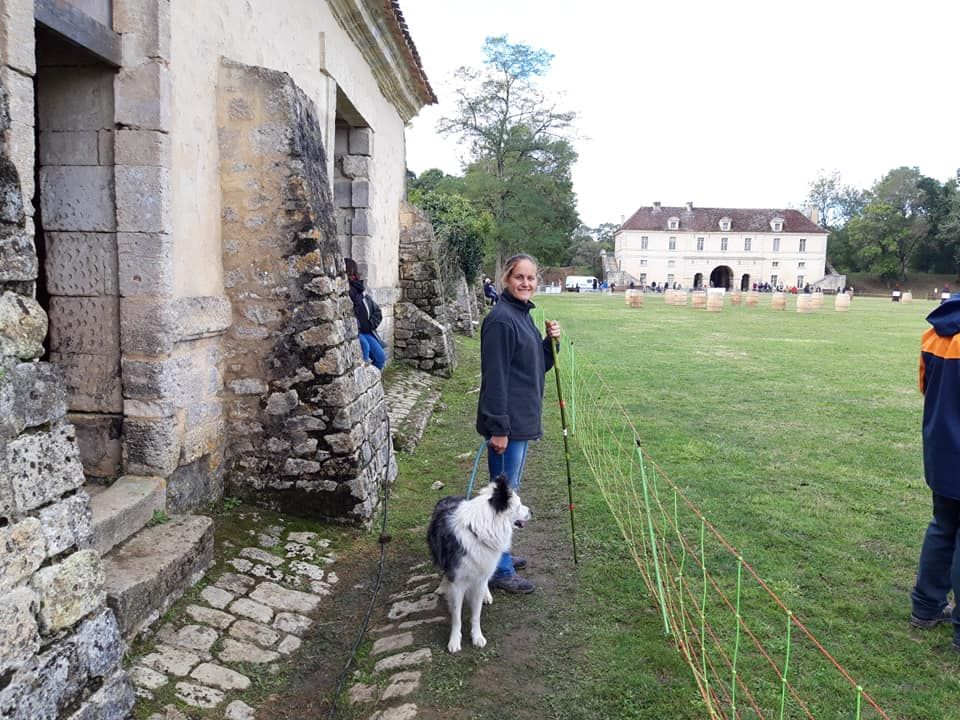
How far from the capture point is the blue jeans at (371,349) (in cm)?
762

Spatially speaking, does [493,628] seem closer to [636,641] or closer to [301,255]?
[636,641]

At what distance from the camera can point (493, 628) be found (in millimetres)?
3855

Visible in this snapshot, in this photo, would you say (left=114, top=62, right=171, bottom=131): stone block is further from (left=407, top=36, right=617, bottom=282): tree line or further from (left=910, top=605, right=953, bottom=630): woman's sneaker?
(left=407, top=36, right=617, bottom=282): tree line

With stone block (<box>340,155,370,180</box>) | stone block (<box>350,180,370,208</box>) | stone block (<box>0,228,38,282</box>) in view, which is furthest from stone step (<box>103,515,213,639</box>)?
stone block (<box>340,155,370,180</box>)

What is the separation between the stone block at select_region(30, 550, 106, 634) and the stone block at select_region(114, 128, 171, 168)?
249 cm

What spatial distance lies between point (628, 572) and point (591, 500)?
139 cm

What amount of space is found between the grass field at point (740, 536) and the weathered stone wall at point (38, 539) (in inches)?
59.7

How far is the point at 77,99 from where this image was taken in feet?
13.5

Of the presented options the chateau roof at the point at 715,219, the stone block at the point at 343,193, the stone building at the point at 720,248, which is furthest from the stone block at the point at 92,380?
the chateau roof at the point at 715,219

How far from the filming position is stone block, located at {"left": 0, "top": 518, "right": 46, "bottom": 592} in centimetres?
229

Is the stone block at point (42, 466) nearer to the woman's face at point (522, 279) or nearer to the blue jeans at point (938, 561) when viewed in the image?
the woman's face at point (522, 279)

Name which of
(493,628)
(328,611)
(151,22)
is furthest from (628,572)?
(151,22)

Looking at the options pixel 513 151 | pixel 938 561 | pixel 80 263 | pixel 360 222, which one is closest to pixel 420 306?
pixel 360 222

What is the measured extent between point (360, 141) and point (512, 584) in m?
7.79
